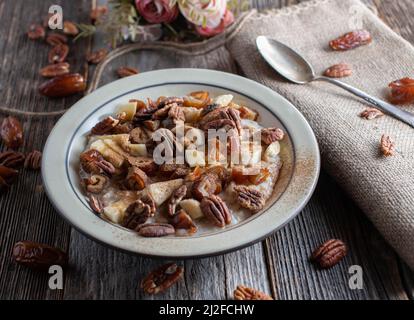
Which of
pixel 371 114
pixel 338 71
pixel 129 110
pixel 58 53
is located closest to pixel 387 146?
pixel 371 114

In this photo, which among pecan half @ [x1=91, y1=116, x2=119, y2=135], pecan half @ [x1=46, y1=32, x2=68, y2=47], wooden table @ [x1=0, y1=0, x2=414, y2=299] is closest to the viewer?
wooden table @ [x1=0, y1=0, x2=414, y2=299]

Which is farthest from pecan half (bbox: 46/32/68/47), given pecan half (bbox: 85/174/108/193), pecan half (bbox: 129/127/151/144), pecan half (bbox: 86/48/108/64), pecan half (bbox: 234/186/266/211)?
pecan half (bbox: 234/186/266/211)

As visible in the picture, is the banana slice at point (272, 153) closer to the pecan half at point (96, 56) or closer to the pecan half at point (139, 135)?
the pecan half at point (139, 135)

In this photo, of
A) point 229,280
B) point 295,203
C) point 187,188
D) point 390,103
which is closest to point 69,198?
point 187,188

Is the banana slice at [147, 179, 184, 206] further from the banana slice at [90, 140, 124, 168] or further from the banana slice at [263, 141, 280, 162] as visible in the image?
the banana slice at [263, 141, 280, 162]

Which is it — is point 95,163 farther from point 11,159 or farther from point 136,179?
point 11,159

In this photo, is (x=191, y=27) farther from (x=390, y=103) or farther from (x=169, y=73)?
(x=390, y=103)

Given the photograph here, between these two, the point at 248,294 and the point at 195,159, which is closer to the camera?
the point at 248,294
